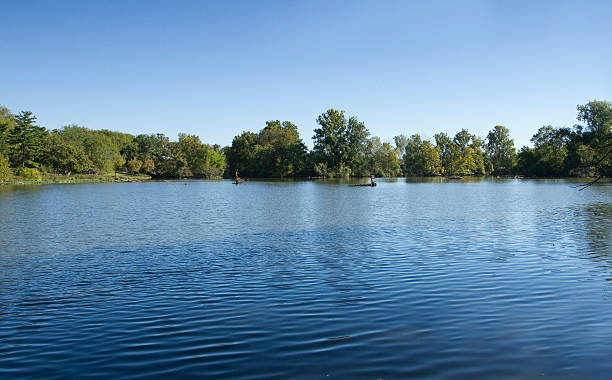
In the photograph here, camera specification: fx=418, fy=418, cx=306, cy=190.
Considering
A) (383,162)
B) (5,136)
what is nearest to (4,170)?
(5,136)

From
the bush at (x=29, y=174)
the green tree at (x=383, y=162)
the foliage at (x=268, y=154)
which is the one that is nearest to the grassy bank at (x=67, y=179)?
the bush at (x=29, y=174)

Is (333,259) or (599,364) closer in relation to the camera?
(599,364)

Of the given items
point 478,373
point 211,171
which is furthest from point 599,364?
point 211,171

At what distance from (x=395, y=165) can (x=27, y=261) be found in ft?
462

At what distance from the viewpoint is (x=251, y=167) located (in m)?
141

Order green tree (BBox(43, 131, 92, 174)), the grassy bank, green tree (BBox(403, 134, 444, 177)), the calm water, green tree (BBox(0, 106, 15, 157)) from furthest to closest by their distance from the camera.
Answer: green tree (BBox(403, 134, 444, 177)) → green tree (BBox(43, 131, 92, 174)) → the grassy bank → green tree (BBox(0, 106, 15, 157)) → the calm water

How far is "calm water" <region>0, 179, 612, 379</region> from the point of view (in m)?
6.64

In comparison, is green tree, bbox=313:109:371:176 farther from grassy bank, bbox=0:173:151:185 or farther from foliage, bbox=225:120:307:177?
grassy bank, bbox=0:173:151:185

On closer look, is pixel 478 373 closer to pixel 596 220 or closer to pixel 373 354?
pixel 373 354

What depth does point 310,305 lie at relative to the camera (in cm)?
960

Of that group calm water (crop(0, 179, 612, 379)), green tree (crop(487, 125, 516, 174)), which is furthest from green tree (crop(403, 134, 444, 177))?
calm water (crop(0, 179, 612, 379))

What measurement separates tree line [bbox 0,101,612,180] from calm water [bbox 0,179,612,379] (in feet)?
279

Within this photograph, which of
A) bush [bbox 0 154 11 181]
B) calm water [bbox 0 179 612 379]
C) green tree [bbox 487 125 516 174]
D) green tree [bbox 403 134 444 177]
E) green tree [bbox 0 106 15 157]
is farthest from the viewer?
green tree [bbox 487 125 516 174]

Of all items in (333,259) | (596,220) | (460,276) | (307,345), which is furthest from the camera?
(596,220)
